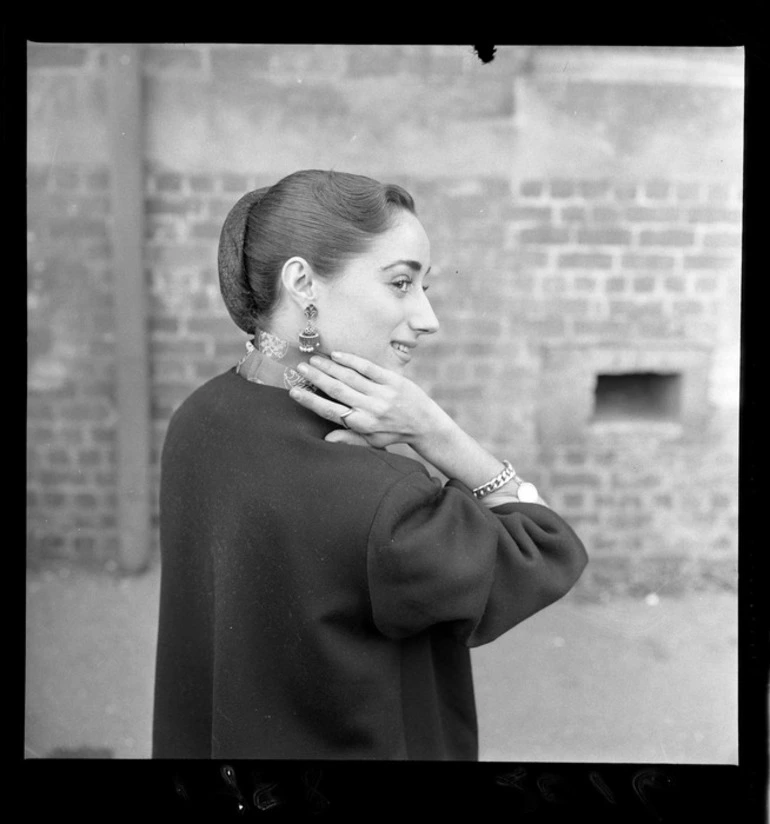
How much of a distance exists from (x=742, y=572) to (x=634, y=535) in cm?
54

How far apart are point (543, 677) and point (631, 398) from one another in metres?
0.84

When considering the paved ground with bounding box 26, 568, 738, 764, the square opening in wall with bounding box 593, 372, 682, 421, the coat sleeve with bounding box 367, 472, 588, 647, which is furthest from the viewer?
the square opening in wall with bounding box 593, 372, 682, 421

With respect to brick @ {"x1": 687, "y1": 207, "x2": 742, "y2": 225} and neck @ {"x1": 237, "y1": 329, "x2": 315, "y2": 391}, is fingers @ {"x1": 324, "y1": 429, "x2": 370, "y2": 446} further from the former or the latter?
brick @ {"x1": 687, "y1": 207, "x2": 742, "y2": 225}

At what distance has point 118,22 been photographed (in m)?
2.13

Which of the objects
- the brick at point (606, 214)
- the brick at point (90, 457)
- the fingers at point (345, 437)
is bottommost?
the brick at point (90, 457)

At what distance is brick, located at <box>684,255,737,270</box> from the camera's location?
2.38 metres

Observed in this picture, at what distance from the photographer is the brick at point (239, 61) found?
2219mm

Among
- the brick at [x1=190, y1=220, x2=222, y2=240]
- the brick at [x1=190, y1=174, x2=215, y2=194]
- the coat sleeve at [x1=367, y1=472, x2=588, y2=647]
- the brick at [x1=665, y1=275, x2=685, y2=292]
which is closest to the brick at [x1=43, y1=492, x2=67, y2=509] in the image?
the brick at [x1=190, y1=220, x2=222, y2=240]

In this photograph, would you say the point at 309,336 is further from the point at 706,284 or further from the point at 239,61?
the point at 706,284

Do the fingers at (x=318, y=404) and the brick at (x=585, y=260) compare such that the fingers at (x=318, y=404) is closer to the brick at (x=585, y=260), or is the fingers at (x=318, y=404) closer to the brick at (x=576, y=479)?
the brick at (x=585, y=260)

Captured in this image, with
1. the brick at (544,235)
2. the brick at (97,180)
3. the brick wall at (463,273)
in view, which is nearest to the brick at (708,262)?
the brick wall at (463,273)

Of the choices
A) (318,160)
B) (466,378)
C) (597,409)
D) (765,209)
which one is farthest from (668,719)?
(318,160)

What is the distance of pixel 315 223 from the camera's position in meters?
1.79

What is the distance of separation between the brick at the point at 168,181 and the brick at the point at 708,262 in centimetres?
132
